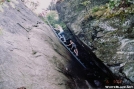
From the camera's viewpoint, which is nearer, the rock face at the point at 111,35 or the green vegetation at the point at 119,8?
the rock face at the point at 111,35

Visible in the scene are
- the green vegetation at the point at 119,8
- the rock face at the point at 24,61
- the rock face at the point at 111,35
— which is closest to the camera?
the rock face at the point at 24,61

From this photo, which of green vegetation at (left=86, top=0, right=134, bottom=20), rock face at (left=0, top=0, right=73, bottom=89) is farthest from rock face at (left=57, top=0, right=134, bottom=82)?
rock face at (left=0, top=0, right=73, bottom=89)

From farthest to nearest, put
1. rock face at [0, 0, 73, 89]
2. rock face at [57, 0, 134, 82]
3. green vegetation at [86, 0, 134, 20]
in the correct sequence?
green vegetation at [86, 0, 134, 20] → rock face at [57, 0, 134, 82] → rock face at [0, 0, 73, 89]

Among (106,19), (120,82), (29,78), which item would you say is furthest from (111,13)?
(29,78)

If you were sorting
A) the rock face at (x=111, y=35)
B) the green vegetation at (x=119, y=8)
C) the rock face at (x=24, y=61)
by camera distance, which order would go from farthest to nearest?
the green vegetation at (x=119, y=8) < the rock face at (x=111, y=35) < the rock face at (x=24, y=61)

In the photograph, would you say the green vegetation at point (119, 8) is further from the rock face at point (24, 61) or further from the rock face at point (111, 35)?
the rock face at point (24, 61)

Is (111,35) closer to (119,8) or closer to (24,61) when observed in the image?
(119,8)

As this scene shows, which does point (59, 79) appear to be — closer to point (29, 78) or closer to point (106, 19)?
point (29, 78)

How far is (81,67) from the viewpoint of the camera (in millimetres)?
12242

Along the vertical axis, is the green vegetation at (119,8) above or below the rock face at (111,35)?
above

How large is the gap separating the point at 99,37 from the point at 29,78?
484cm

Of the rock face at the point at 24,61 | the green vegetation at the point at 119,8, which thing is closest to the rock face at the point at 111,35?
the green vegetation at the point at 119,8

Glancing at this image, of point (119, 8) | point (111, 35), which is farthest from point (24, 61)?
point (119, 8)

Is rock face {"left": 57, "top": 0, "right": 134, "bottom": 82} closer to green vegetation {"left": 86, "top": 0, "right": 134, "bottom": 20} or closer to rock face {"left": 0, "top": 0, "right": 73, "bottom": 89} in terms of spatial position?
green vegetation {"left": 86, "top": 0, "right": 134, "bottom": 20}
